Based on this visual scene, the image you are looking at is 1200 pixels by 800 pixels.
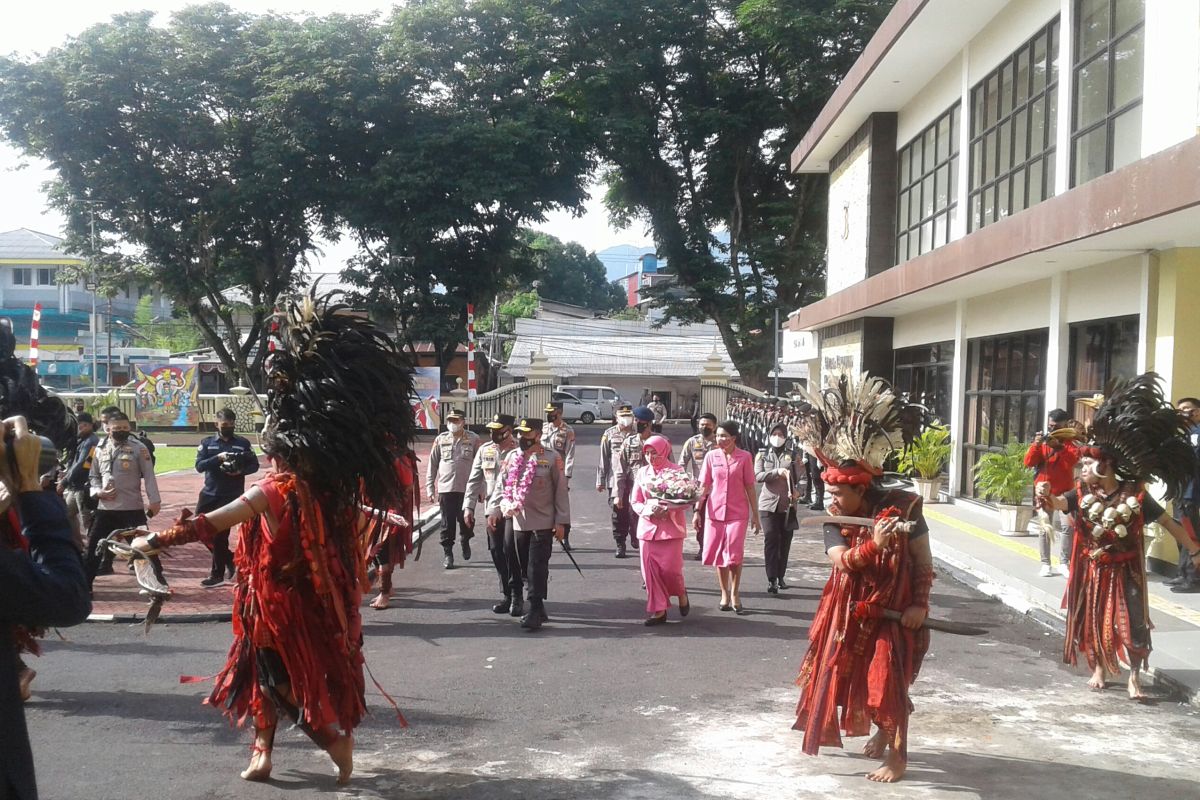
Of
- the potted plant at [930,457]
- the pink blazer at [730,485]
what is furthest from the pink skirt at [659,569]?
the potted plant at [930,457]

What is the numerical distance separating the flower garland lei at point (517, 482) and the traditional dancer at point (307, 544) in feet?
10.9

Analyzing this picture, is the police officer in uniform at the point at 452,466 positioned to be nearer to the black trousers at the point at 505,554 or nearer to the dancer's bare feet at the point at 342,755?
the black trousers at the point at 505,554

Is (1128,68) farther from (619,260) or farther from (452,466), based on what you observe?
(619,260)

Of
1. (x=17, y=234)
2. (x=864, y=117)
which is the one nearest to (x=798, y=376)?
(x=864, y=117)

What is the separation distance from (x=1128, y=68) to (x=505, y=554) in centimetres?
891

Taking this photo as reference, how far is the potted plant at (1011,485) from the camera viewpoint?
1342cm

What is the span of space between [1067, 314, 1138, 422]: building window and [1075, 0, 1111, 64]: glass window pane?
3.35 metres

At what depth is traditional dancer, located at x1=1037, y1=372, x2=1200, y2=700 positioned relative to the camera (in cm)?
650

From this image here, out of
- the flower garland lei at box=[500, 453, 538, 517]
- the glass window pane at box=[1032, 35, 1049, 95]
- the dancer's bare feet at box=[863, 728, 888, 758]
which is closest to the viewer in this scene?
the dancer's bare feet at box=[863, 728, 888, 758]

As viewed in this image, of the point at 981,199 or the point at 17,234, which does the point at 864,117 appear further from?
the point at 17,234

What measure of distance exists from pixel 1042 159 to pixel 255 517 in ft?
41.5

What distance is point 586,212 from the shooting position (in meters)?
36.1

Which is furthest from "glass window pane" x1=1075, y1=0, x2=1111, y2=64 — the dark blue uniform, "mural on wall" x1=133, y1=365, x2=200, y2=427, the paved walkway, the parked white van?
the parked white van

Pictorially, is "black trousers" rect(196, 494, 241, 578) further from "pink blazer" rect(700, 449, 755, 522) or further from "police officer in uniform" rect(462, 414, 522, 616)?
"pink blazer" rect(700, 449, 755, 522)
